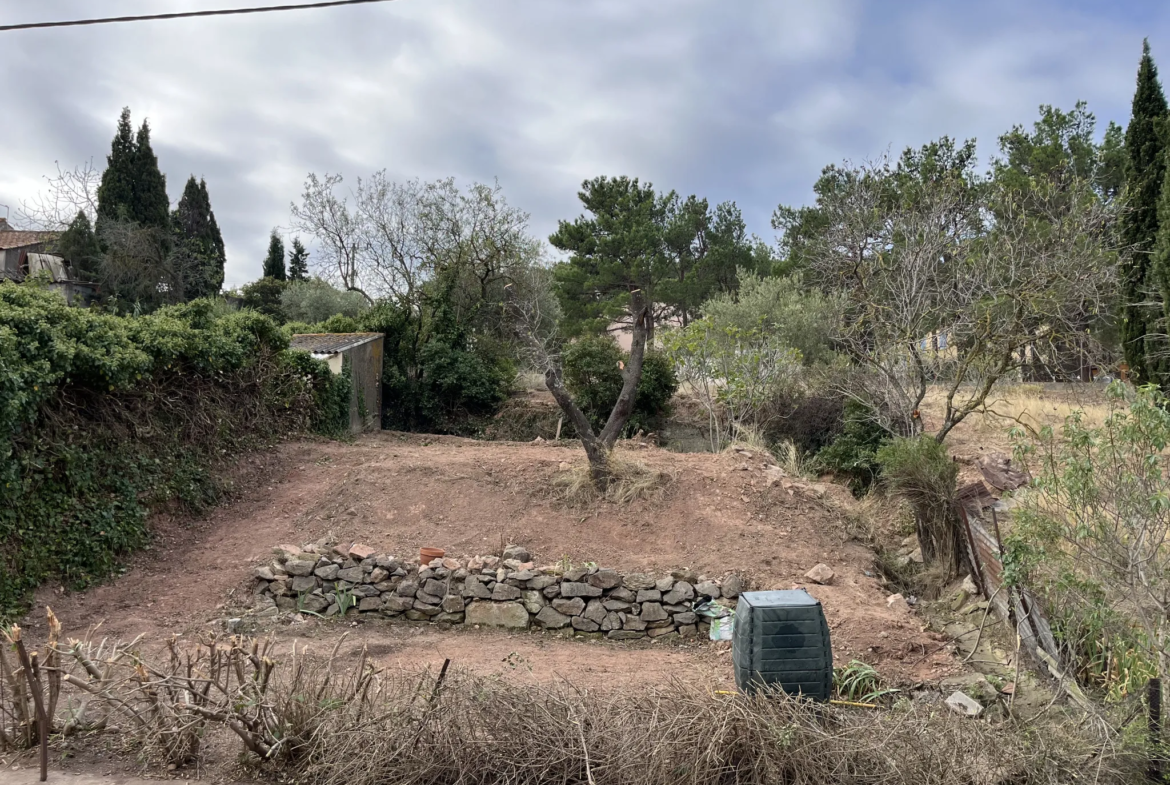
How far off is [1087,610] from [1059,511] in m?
0.63

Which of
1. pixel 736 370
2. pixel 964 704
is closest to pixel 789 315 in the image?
pixel 736 370

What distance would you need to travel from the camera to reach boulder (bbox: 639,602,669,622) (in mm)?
7256

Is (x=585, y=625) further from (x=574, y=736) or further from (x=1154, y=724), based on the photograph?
(x=1154, y=724)

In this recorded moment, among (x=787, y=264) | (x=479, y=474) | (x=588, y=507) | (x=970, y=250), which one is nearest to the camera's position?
(x=588, y=507)

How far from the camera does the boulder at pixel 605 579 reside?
735cm

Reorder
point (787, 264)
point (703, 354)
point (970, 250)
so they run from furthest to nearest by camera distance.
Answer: point (787, 264), point (703, 354), point (970, 250)

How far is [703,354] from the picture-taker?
15195 millimetres

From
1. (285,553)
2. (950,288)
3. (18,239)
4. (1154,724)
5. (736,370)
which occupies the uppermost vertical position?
(18,239)

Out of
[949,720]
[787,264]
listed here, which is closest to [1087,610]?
[949,720]

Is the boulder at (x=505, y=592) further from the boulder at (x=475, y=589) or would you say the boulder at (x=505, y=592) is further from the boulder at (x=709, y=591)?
the boulder at (x=709, y=591)

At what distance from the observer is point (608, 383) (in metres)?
18.8

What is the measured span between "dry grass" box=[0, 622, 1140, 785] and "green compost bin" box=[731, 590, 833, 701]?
0.72 ft

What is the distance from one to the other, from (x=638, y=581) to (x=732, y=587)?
3.09 feet

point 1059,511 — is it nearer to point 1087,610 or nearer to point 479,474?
point 1087,610
